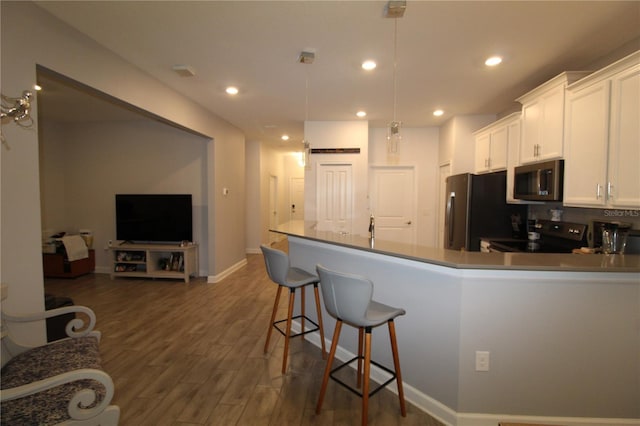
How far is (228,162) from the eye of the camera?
554 centimetres

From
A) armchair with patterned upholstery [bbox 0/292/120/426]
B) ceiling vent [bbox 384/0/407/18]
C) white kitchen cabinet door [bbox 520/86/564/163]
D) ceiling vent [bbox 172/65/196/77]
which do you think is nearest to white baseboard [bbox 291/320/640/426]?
armchair with patterned upholstery [bbox 0/292/120/426]

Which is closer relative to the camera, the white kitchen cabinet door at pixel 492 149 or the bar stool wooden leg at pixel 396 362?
the bar stool wooden leg at pixel 396 362

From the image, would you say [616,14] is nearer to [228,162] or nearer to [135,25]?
[135,25]

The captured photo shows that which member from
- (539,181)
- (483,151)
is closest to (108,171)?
(483,151)

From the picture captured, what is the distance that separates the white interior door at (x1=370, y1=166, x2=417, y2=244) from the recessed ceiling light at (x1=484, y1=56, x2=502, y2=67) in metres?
2.90

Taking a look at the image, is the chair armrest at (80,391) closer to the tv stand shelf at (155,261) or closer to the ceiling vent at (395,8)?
the ceiling vent at (395,8)

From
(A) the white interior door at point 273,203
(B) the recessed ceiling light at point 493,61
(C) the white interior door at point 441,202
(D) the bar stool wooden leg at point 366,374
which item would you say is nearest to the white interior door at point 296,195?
(A) the white interior door at point 273,203

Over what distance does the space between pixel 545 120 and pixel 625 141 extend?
0.91m

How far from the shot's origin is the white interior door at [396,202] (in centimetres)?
582

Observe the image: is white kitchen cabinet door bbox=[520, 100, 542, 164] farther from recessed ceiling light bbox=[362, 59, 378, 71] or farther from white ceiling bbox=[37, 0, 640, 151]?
recessed ceiling light bbox=[362, 59, 378, 71]

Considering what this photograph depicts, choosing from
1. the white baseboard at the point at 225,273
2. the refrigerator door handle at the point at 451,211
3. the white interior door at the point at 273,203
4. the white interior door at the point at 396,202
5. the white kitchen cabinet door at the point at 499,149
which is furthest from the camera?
the white interior door at the point at 273,203

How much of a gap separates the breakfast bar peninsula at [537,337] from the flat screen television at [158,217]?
14.3 feet

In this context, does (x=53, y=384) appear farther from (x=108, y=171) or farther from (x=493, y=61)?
(x=108, y=171)

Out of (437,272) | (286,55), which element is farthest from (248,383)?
(286,55)
